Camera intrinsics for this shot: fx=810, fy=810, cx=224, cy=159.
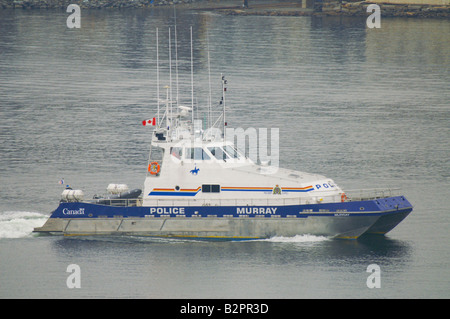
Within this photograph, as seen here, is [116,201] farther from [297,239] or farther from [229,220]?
[297,239]

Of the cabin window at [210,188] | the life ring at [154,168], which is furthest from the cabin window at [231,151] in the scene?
the life ring at [154,168]

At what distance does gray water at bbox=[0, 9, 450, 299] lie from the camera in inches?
1324

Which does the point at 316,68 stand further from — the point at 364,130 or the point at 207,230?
the point at 207,230

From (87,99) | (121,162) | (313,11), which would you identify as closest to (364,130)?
(121,162)

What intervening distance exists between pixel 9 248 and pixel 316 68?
55.2 metres

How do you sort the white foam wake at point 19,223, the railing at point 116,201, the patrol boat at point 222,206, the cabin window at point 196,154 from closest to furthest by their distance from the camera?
the patrol boat at point 222,206, the cabin window at point 196,154, the railing at point 116,201, the white foam wake at point 19,223

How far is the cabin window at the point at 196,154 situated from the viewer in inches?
1467

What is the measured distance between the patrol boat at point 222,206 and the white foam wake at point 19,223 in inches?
49.3

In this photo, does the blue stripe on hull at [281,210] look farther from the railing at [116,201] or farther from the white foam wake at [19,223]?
the white foam wake at [19,223]

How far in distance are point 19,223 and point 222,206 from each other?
1019 centimetres

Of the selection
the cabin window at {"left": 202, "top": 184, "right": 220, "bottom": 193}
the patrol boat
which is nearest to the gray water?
the patrol boat

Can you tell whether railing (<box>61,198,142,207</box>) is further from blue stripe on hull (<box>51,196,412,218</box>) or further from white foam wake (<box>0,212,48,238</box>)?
white foam wake (<box>0,212,48,238</box>)

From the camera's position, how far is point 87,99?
71.1 m
